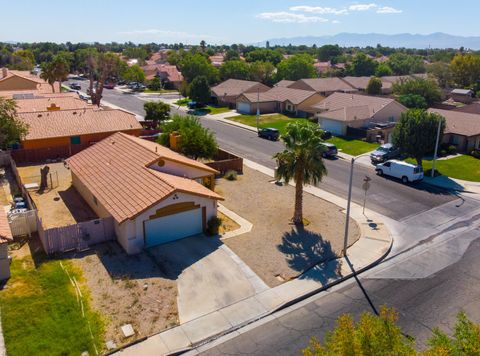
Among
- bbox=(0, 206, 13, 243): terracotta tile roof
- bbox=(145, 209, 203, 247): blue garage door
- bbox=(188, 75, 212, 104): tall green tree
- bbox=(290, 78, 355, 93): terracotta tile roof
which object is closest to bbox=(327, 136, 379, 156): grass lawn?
bbox=(145, 209, 203, 247): blue garage door

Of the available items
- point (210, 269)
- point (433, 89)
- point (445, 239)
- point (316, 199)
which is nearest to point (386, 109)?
point (433, 89)

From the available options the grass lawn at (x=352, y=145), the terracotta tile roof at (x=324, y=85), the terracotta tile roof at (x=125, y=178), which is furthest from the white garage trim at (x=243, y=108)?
the terracotta tile roof at (x=125, y=178)

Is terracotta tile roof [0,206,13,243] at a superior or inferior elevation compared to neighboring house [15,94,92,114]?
inferior

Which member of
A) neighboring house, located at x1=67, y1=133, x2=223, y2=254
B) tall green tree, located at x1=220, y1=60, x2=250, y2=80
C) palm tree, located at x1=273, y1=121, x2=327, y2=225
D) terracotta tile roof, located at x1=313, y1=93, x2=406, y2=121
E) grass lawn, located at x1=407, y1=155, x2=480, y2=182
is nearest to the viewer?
neighboring house, located at x1=67, y1=133, x2=223, y2=254

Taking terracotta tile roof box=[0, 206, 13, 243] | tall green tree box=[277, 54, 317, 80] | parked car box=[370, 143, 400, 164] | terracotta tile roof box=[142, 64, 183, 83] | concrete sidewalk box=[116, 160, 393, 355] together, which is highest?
tall green tree box=[277, 54, 317, 80]

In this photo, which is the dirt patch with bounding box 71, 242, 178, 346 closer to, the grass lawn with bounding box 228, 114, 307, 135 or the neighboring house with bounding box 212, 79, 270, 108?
the grass lawn with bounding box 228, 114, 307, 135

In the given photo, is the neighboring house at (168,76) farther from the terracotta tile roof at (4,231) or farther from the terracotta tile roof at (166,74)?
the terracotta tile roof at (4,231)
